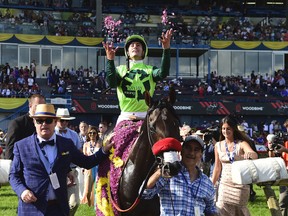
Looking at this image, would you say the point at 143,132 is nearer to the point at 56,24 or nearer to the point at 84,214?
the point at 84,214

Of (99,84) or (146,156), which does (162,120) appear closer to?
(146,156)

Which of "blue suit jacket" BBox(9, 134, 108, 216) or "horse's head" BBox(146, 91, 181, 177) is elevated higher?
"horse's head" BBox(146, 91, 181, 177)

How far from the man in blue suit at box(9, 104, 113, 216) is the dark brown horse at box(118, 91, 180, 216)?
0.80 m

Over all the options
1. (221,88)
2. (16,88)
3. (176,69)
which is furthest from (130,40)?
(176,69)

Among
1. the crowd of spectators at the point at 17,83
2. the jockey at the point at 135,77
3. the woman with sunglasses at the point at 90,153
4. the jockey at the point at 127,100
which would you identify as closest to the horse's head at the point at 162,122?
the jockey at the point at 127,100

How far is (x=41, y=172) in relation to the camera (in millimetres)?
6438

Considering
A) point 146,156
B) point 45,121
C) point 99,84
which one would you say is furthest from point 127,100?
point 99,84

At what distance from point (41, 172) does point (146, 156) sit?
1139mm

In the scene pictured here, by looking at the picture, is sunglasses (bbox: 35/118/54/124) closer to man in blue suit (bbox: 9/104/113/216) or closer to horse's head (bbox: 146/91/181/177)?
man in blue suit (bbox: 9/104/113/216)

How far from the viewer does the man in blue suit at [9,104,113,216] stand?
6395 millimetres

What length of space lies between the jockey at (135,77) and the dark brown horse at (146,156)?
0.96m

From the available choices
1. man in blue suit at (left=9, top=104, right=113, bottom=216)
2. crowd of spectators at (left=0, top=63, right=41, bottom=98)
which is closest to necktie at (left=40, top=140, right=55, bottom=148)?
man in blue suit at (left=9, top=104, right=113, bottom=216)

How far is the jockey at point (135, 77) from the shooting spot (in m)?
8.02

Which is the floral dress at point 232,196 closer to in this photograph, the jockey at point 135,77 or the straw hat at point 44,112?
the jockey at point 135,77
